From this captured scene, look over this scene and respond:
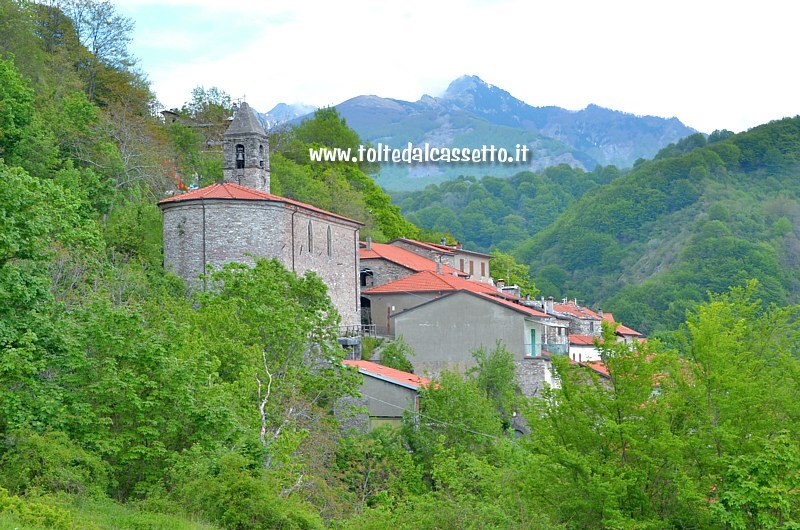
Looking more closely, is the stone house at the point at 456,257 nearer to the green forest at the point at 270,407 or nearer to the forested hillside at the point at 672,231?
the forested hillside at the point at 672,231

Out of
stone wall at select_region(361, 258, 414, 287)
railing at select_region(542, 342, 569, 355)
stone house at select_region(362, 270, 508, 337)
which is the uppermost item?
stone wall at select_region(361, 258, 414, 287)

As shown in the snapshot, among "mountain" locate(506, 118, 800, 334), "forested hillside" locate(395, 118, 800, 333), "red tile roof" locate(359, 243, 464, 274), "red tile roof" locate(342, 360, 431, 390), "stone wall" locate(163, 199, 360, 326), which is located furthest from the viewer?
"forested hillside" locate(395, 118, 800, 333)

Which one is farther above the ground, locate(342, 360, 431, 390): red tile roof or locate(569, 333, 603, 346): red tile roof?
locate(342, 360, 431, 390): red tile roof

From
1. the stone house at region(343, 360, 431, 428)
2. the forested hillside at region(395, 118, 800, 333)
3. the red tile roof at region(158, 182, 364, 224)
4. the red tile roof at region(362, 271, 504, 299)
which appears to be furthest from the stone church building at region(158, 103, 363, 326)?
the forested hillside at region(395, 118, 800, 333)

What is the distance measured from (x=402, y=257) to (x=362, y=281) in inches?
186

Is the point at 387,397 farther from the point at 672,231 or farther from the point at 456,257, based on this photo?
the point at 672,231

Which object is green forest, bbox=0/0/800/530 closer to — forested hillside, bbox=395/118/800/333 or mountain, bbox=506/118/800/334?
mountain, bbox=506/118/800/334

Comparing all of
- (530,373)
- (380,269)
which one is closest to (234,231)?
(530,373)

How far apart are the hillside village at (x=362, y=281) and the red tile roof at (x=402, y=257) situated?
0.18 metres

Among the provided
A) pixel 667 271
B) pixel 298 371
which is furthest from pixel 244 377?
pixel 667 271

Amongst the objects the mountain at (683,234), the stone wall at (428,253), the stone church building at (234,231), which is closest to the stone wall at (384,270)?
the stone church building at (234,231)

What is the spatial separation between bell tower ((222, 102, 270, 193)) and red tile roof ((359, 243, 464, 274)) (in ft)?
32.4

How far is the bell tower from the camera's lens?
51.9 metres

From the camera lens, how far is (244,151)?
172ft
